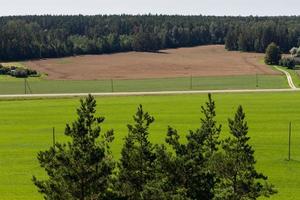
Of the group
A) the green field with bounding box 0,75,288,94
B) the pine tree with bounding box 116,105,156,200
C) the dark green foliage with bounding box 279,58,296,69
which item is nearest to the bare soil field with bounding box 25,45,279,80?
the dark green foliage with bounding box 279,58,296,69

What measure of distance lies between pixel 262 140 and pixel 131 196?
29885 mm

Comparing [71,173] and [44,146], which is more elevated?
[71,173]

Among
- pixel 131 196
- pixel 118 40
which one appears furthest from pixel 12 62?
pixel 131 196

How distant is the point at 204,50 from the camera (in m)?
188

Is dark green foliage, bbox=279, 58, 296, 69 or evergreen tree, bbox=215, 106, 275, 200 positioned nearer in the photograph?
evergreen tree, bbox=215, 106, 275, 200

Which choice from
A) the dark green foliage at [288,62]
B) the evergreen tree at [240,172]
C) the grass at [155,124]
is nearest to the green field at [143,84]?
the grass at [155,124]

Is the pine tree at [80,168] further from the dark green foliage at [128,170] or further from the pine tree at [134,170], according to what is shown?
the pine tree at [134,170]

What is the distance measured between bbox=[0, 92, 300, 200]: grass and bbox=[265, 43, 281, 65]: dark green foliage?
202 ft

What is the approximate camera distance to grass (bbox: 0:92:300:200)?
35750 mm

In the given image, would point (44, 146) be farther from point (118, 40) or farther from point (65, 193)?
point (118, 40)

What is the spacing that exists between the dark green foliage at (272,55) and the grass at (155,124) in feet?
202

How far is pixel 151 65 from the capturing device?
142250mm

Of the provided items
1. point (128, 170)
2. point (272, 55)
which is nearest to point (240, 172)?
point (128, 170)

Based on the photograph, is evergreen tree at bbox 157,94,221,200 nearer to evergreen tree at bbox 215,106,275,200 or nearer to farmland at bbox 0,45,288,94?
evergreen tree at bbox 215,106,275,200
